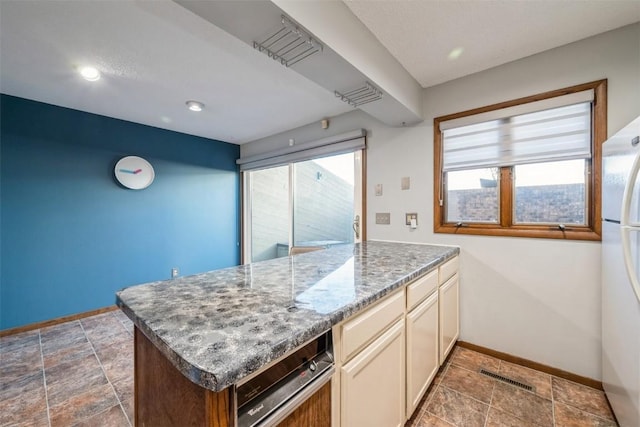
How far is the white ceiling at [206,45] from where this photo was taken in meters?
1.46

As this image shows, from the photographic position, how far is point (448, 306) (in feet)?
6.33

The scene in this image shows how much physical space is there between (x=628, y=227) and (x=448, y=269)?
0.97 meters

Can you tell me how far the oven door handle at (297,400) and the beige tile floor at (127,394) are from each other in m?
1.06

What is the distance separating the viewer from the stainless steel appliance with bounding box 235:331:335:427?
2.05 ft

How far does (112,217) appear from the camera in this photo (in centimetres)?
307

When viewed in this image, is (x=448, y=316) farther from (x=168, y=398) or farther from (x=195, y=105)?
(x=195, y=105)

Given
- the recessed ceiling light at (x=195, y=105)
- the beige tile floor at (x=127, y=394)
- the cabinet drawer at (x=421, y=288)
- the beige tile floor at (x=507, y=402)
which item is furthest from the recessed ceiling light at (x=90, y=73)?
the beige tile floor at (x=507, y=402)

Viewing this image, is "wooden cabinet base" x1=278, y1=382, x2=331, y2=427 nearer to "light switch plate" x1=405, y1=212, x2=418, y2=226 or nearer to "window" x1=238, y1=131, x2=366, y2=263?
"light switch plate" x1=405, y1=212, x2=418, y2=226

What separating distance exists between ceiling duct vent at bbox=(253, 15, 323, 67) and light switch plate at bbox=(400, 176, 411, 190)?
1.51 m

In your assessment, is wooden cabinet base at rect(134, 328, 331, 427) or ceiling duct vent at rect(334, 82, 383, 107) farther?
ceiling duct vent at rect(334, 82, 383, 107)

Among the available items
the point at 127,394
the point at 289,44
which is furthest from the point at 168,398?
the point at 289,44

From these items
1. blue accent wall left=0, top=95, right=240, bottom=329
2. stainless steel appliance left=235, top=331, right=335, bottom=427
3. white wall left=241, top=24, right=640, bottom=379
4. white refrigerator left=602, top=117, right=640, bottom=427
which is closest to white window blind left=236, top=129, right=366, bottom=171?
white wall left=241, top=24, right=640, bottom=379

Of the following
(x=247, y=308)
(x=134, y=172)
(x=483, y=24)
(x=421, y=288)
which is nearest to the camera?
(x=247, y=308)

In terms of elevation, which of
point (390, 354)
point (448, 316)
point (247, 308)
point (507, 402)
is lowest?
point (507, 402)
